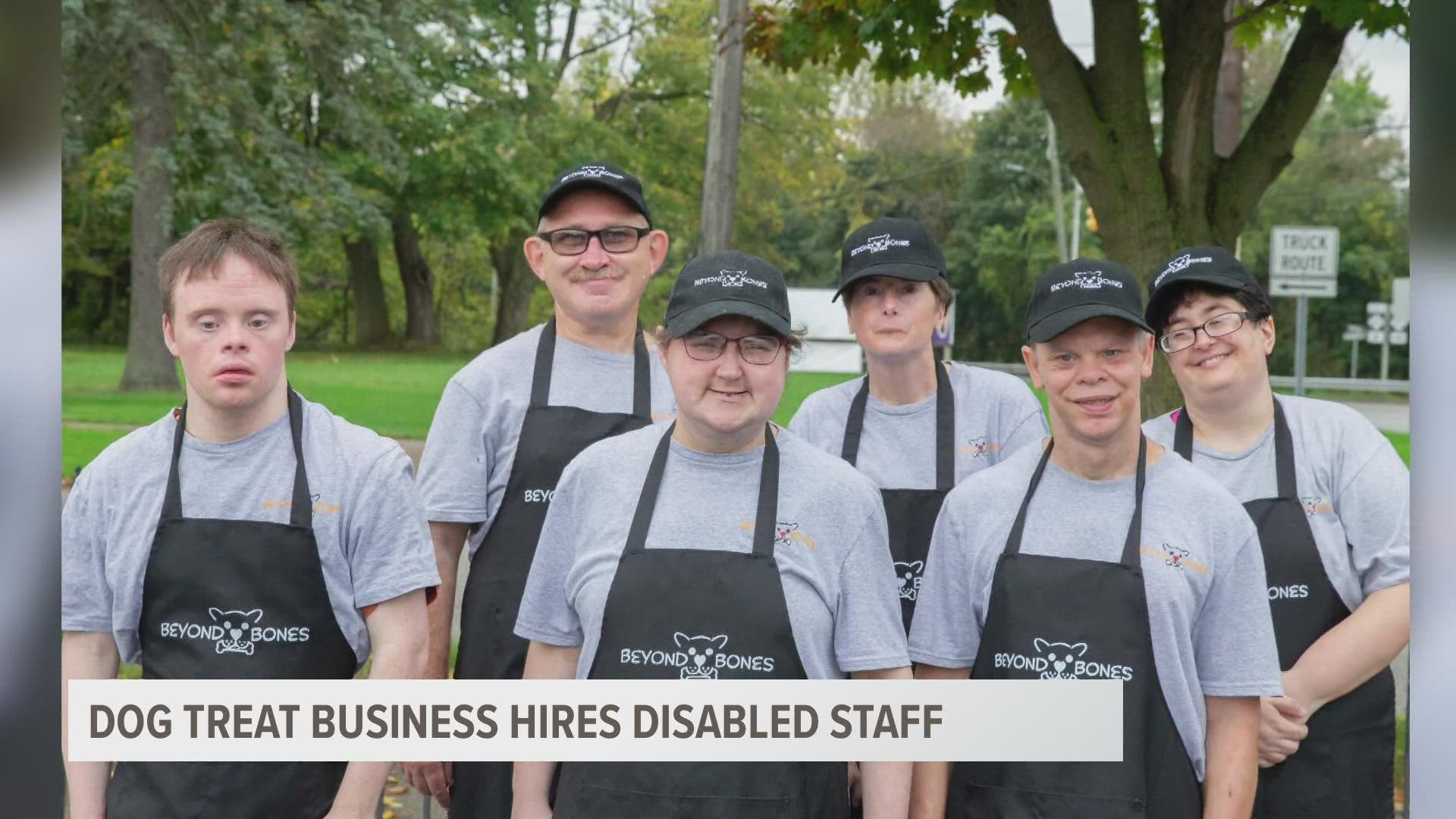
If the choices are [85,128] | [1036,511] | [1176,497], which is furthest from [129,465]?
[85,128]

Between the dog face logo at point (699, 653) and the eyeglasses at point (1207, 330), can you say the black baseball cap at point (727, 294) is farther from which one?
the eyeglasses at point (1207, 330)

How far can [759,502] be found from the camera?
218 cm

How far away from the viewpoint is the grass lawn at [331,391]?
2990 mm

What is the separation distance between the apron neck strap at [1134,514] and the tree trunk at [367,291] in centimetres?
363

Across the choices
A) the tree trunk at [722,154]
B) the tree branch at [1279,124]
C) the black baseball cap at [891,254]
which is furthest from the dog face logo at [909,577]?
the tree trunk at [722,154]

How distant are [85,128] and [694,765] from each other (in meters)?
4.18

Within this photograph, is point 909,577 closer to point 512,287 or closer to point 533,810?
point 533,810

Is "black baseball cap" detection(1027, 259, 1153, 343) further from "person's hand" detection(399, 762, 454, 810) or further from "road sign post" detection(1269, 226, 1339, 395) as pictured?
"road sign post" detection(1269, 226, 1339, 395)

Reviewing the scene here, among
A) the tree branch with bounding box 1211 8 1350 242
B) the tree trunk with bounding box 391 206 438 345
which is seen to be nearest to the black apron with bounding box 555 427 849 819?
the tree branch with bounding box 1211 8 1350 242

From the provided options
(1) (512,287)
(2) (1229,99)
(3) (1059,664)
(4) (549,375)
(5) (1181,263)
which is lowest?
(3) (1059,664)

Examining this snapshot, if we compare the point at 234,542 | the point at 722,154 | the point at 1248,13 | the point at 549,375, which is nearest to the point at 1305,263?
the point at 1248,13

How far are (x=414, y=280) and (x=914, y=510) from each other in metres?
5.42
